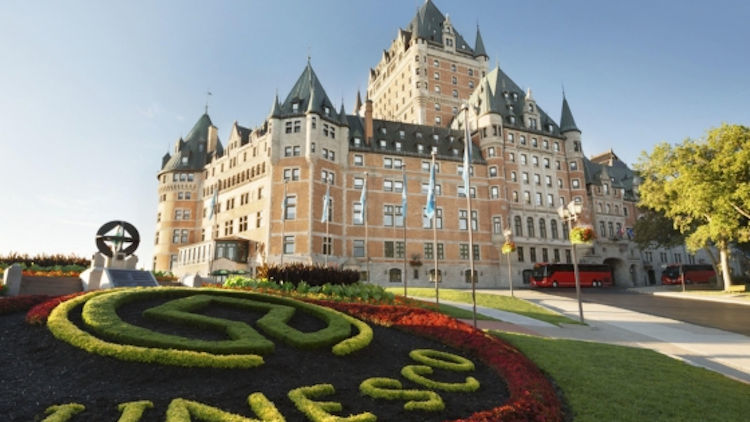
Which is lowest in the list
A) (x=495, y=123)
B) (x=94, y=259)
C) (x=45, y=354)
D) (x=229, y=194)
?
(x=45, y=354)

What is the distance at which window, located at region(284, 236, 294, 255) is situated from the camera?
4309cm

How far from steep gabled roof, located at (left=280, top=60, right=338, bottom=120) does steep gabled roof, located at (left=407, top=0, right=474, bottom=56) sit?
28954mm

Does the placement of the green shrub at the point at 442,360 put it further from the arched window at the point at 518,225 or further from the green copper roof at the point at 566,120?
the green copper roof at the point at 566,120

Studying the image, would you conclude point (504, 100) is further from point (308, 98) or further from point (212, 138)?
point (212, 138)

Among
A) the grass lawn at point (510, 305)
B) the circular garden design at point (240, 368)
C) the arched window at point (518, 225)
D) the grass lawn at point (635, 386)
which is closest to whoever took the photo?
the circular garden design at point (240, 368)

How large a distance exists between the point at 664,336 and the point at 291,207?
1420 inches

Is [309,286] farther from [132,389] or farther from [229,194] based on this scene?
[229,194]

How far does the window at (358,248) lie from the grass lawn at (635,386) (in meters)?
35.3

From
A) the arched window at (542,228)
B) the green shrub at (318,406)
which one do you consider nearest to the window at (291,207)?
the arched window at (542,228)

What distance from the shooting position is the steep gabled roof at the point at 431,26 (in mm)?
71562

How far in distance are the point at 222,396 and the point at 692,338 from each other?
1720 cm

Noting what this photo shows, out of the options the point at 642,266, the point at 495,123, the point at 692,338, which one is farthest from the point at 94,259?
the point at 642,266

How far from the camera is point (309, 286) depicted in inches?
750

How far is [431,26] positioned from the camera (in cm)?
7350
